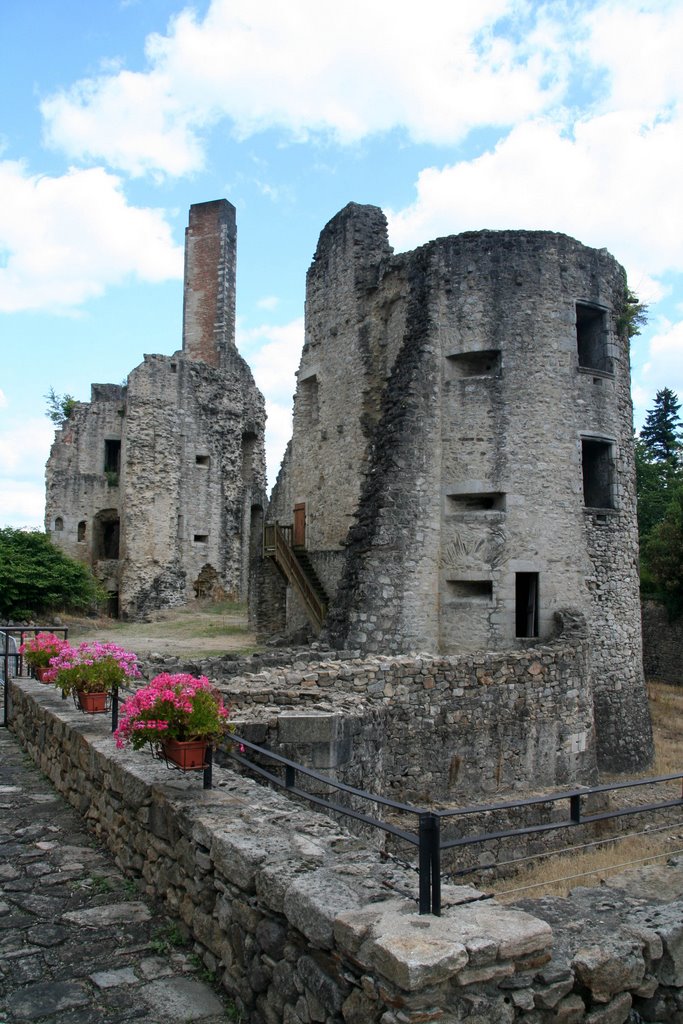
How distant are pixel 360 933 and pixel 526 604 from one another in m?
14.1

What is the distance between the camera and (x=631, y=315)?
18.0 m

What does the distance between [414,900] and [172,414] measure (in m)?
30.2

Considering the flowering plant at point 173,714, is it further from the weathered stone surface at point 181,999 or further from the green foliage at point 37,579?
the green foliage at point 37,579

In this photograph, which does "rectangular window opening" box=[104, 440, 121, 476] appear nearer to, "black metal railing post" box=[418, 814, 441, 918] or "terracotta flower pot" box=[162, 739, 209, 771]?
"terracotta flower pot" box=[162, 739, 209, 771]

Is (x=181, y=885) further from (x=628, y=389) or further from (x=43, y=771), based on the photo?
(x=628, y=389)

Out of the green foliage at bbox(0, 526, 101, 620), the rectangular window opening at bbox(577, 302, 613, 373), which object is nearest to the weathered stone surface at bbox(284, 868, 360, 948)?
the rectangular window opening at bbox(577, 302, 613, 373)

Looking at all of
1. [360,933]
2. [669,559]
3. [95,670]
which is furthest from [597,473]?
[360,933]

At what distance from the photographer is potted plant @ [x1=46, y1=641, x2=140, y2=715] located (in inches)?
308

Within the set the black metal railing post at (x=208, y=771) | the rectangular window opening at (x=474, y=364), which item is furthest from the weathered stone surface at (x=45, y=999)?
the rectangular window opening at (x=474, y=364)

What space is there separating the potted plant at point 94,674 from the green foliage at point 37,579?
1833 centimetres

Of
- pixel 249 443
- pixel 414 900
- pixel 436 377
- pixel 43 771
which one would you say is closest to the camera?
pixel 414 900

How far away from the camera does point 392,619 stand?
1516cm

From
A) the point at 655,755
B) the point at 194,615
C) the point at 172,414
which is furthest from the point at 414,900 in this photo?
the point at 172,414

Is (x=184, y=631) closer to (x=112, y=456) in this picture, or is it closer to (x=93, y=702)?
(x=112, y=456)
